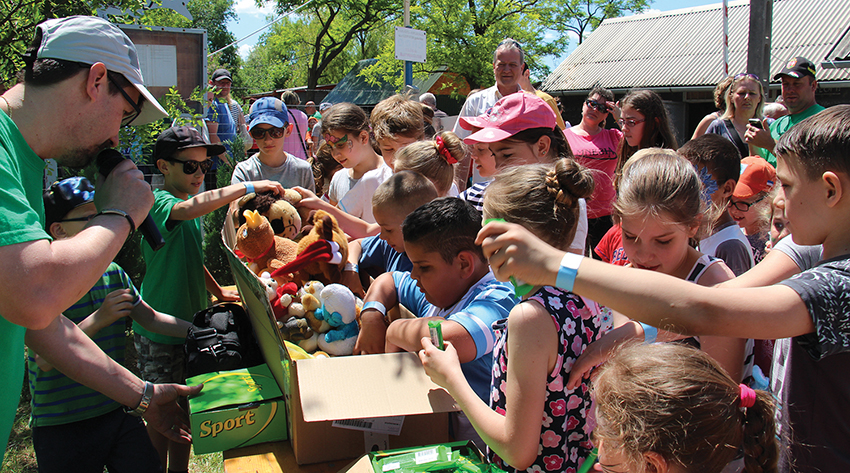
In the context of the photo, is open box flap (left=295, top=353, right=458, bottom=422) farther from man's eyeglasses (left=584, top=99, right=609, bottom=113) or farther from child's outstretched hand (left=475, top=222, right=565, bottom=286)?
man's eyeglasses (left=584, top=99, right=609, bottom=113)

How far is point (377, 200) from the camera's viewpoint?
268 cm

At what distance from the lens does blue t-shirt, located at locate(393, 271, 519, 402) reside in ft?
5.77

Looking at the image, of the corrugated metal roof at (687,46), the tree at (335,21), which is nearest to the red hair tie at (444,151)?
the corrugated metal roof at (687,46)

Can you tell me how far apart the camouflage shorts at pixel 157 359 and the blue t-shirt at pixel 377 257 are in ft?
3.63

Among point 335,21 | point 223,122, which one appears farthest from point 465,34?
point 223,122

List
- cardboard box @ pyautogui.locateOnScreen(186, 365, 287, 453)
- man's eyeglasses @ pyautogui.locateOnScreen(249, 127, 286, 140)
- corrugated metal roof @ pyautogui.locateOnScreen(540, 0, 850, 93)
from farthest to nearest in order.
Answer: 1. corrugated metal roof @ pyautogui.locateOnScreen(540, 0, 850, 93)
2. man's eyeglasses @ pyautogui.locateOnScreen(249, 127, 286, 140)
3. cardboard box @ pyautogui.locateOnScreen(186, 365, 287, 453)

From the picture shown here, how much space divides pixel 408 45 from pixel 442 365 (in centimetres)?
1006

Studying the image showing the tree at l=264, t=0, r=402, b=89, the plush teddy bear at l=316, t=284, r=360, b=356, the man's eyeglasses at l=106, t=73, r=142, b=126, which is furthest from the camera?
the tree at l=264, t=0, r=402, b=89

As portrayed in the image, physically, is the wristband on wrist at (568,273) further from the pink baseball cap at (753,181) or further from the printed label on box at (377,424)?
the pink baseball cap at (753,181)

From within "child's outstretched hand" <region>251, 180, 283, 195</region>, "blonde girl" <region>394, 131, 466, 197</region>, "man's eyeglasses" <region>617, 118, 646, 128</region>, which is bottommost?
"child's outstretched hand" <region>251, 180, 283, 195</region>

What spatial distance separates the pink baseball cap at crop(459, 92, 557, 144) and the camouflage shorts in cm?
199

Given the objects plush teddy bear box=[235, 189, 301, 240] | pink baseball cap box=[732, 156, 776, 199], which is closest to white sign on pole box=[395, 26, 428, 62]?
plush teddy bear box=[235, 189, 301, 240]

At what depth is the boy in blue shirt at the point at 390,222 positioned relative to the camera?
2.62 m

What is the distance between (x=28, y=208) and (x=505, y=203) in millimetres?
1248
